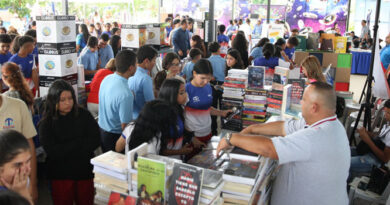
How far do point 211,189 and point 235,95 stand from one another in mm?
2414

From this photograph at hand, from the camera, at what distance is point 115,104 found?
9.57ft

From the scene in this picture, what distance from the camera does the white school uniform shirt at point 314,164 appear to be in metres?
1.82

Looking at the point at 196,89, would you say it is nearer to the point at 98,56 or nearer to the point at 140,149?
the point at 140,149

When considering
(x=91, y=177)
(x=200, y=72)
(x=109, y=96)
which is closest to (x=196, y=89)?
(x=200, y=72)

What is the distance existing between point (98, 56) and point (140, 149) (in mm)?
4675

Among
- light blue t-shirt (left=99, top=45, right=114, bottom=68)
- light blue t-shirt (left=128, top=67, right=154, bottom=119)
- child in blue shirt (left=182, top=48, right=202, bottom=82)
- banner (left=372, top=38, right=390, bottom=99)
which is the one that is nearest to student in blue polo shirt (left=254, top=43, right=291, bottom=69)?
child in blue shirt (left=182, top=48, right=202, bottom=82)

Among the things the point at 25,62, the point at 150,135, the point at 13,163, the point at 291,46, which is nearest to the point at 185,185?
the point at 150,135

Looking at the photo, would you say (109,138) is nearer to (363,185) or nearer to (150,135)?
(150,135)

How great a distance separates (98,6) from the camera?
1416 centimetres

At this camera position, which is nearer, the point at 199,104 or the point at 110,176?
the point at 110,176

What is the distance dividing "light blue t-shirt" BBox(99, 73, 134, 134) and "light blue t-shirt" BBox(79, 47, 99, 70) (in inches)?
108

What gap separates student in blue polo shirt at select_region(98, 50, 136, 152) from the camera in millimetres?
2887

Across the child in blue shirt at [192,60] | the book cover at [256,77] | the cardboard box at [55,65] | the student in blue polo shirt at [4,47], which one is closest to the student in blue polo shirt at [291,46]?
the child in blue shirt at [192,60]

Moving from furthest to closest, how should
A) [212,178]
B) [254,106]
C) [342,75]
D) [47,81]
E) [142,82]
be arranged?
[342,75]
[47,81]
[254,106]
[142,82]
[212,178]
